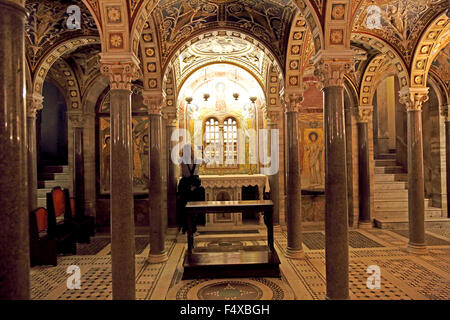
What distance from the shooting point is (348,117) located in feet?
39.9

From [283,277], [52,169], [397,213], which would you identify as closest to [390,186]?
[397,213]

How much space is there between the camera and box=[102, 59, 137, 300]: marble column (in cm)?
514

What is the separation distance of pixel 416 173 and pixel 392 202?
5.00 meters

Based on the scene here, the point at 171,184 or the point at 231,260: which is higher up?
the point at 171,184

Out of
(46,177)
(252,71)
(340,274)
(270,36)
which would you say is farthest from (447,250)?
(46,177)

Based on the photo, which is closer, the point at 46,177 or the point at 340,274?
the point at 340,274

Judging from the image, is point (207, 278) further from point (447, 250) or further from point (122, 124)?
point (447, 250)

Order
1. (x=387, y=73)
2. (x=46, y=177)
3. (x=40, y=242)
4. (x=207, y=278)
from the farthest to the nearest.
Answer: (x=46, y=177)
(x=387, y=73)
(x=40, y=242)
(x=207, y=278)

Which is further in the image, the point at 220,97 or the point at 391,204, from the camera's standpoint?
the point at 220,97

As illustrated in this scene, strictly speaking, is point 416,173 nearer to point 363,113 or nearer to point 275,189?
point 363,113

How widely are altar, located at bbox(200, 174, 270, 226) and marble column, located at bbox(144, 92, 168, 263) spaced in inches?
173

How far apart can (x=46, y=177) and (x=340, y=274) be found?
44.3 feet

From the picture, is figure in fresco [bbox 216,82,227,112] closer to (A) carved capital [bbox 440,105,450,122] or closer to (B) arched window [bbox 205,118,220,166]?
(B) arched window [bbox 205,118,220,166]

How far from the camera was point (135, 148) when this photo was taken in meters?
12.4
